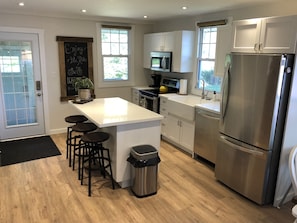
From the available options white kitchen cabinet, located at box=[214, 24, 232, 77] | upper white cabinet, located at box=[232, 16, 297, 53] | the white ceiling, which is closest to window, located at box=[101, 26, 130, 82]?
the white ceiling

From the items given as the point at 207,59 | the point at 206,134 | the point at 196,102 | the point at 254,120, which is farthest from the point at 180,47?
the point at 254,120

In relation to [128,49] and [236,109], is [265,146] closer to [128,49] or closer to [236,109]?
[236,109]

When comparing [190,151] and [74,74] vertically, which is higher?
[74,74]

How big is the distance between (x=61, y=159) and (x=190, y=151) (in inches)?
84.8

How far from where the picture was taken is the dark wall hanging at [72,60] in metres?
4.99

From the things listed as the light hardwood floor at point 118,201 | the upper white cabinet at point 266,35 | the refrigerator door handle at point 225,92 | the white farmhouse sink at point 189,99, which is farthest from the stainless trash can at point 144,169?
the upper white cabinet at point 266,35

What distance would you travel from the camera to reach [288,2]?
3.14m

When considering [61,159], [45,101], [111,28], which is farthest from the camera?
[111,28]

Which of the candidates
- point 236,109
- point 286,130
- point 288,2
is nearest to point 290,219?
point 286,130

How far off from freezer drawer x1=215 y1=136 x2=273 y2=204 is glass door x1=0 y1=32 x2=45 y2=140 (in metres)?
3.70

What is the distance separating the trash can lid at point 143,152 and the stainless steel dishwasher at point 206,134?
3.54ft

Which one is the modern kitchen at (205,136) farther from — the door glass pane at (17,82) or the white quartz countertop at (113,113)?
the door glass pane at (17,82)

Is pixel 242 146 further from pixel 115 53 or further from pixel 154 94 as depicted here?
pixel 115 53

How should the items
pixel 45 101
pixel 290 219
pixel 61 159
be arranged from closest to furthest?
pixel 290 219 → pixel 61 159 → pixel 45 101
